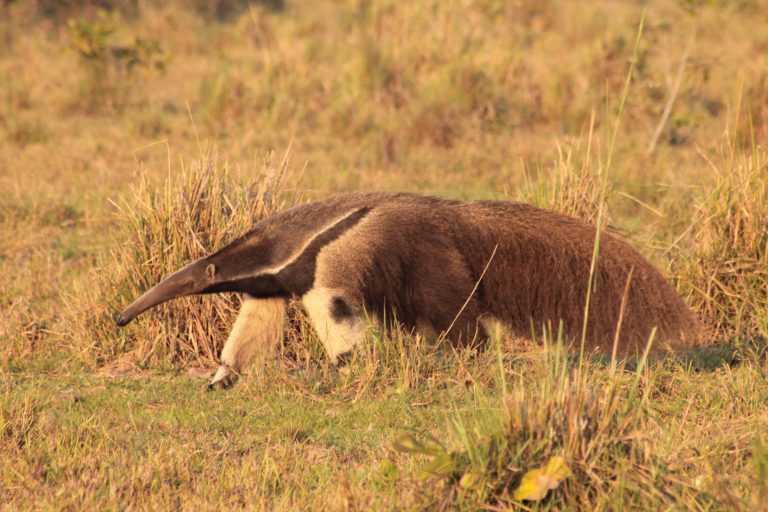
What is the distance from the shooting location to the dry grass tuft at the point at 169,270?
6.03 metres

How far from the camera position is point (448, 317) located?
18.0 feet

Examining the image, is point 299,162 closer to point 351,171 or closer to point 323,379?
point 351,171

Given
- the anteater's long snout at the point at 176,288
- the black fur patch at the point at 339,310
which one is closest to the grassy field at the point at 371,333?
the black fur patch at the point at 339,310

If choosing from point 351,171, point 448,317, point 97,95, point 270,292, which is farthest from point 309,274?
point 97,95

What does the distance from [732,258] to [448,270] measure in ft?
6.37

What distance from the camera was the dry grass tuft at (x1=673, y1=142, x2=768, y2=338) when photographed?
20.5 ft

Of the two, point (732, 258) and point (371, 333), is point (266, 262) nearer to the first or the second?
point (371, 333)

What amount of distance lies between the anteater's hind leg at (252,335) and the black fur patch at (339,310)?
0.46 metres

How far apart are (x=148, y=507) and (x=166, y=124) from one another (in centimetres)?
836

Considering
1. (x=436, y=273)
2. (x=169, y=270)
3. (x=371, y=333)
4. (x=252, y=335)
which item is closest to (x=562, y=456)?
(x=371, y=333)

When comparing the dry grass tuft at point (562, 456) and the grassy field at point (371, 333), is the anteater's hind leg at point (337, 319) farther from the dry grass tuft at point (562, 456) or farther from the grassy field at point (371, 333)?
the dry grass tuft at point (562, 456)

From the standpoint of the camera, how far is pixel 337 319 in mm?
5352

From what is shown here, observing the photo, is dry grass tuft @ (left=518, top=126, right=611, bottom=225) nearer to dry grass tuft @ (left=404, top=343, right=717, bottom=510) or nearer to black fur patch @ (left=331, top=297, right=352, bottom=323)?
black fur patch @ (left=331, top=297, right=352, bottom=323)

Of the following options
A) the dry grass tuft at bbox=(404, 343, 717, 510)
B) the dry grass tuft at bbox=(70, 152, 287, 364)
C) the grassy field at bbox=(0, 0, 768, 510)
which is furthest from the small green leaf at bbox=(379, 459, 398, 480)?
the dry grass tuft at bbox=(70, 152, 287, 364)
